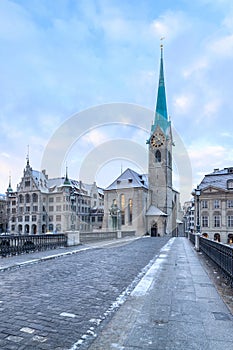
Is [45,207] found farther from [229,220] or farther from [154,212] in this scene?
[229,220]

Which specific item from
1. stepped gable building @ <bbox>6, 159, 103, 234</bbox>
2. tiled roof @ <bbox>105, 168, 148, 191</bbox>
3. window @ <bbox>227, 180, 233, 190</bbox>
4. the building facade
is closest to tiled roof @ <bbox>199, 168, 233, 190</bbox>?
window @ <bbox>227, 180, 233, 190</bbox>

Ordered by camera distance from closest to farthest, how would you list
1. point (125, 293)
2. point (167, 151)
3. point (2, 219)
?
point (125, 293) → point (167, 151) → point (2, 219)

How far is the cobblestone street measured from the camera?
381 centimetres

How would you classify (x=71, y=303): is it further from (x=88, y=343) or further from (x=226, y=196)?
(x=226, y=196)

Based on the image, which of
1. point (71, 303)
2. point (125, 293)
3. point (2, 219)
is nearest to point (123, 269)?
point (125, 293)

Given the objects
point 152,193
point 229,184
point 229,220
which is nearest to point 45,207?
point 152,193

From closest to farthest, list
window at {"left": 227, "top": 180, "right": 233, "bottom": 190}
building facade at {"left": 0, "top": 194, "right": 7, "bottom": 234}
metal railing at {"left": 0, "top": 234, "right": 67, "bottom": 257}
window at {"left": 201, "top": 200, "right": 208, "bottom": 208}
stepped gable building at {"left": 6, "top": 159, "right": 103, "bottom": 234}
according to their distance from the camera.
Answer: metal railing at {"left": 0, "top": 234, "right": 67, "bottom": 257}, window at {"left": 227, "top": 180, "right": 233, "bottom": 190}, window at {"left": 201, "top": 200, "right": 208, "bottom": 208}, stepped gable building at {"left": 6, "top": 159, "right": 103, "bottom": 234}, building facade at {"left": 0, "top": 194, "right": 7, "bottom": 234}

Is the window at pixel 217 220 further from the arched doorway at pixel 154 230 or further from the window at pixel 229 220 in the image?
the arched doorway at pixel 154 230

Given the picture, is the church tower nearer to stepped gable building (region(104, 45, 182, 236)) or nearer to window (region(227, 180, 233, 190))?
stepped gable building (region(104, 45, 182, 236))

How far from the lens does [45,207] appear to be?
74750 millimetres

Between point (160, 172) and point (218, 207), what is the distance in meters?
16.7

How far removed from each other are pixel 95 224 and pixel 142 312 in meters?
74.6

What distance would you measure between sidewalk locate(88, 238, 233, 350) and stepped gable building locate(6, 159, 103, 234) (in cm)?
6413

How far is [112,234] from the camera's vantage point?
3634cm
